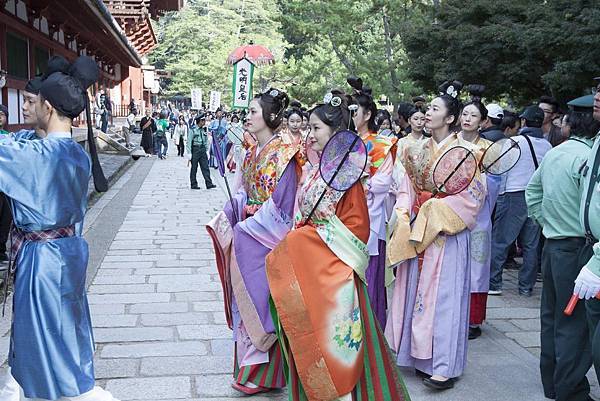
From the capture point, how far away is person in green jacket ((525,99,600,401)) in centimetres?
→ 365

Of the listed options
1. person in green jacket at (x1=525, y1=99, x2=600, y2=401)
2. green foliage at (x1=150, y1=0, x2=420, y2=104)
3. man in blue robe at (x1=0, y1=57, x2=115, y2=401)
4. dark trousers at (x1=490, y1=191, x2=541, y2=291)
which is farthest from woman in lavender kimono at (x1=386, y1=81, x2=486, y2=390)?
green foliage at (x1=150, y1=0, x2=420, y2=104)

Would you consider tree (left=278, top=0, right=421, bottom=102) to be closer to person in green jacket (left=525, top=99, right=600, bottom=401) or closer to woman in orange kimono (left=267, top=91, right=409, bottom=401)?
person in green jacket (left=525, top=99, right=600, bottom=401)

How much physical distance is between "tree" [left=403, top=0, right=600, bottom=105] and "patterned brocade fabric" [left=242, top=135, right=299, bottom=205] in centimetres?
455

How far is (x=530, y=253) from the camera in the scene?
634 centimetres

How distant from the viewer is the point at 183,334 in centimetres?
499

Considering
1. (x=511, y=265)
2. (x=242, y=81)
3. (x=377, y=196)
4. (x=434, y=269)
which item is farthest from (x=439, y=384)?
(x=242, y=81)

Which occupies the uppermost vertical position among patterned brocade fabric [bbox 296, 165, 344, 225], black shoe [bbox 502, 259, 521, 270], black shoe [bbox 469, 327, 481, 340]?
patterned brocade fabric [bbox 296, 165, 344, 225]

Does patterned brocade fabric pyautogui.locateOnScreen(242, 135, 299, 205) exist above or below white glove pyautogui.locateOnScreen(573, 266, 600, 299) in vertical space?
above

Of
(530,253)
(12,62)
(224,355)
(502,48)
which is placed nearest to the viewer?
(224,355)

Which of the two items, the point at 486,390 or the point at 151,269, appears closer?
the point at 486,390

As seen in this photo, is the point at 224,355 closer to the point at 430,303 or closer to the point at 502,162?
the point at 430,303

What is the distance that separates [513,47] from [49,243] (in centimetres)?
749

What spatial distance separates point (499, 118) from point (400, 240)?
2922 mm

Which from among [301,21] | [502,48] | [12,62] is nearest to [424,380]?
[502,48]
